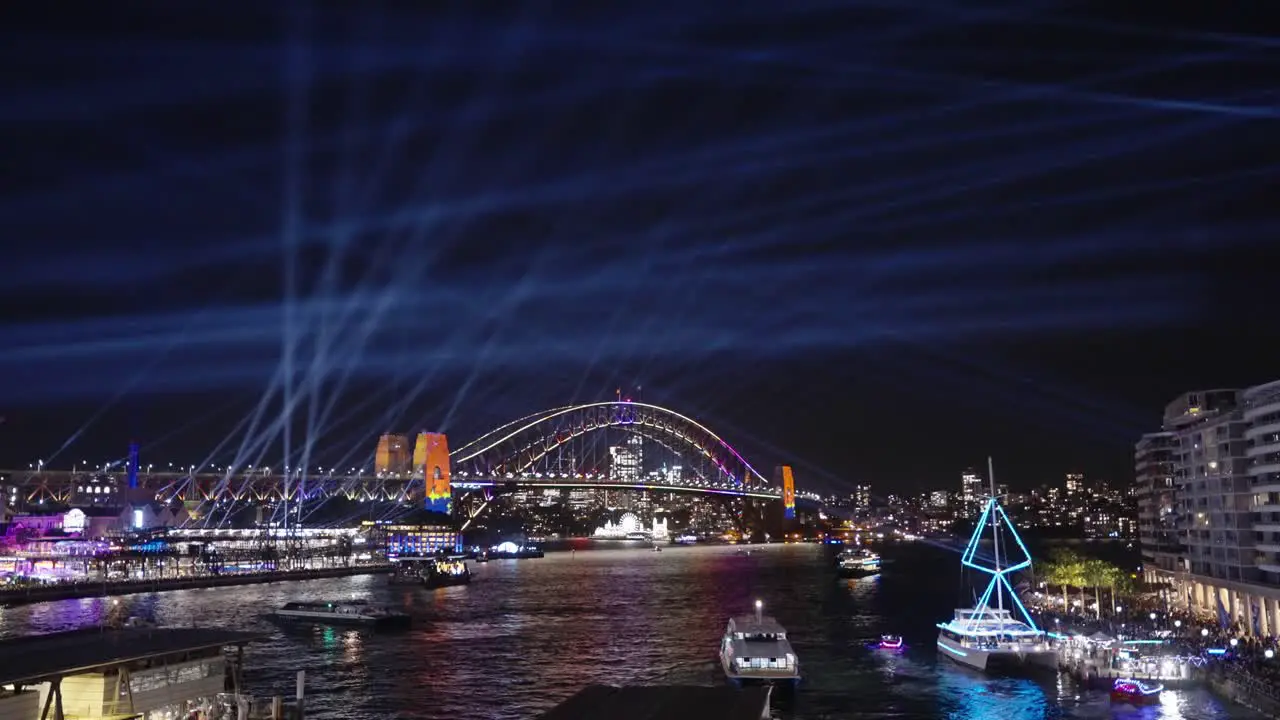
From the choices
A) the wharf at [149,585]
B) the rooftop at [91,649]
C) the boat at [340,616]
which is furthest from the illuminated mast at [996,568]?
the wharf at [149,585]

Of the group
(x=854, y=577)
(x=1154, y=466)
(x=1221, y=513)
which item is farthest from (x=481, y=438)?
(x=1221, y=513)

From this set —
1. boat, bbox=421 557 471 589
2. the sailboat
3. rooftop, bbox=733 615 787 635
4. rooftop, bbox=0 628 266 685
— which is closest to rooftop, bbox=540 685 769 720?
rooftop, bbox=0 628 266 685

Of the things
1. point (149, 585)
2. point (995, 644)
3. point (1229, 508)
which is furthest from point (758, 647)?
point (149, 585)

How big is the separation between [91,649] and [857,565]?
6481cm

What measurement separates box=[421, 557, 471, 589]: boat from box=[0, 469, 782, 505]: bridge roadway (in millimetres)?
31001

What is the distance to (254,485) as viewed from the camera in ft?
352

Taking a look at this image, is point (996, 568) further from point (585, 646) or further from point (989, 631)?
point (585, 646)

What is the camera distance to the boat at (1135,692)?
76.4 ft

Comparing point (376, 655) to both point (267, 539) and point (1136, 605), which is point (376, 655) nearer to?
point (1136, 605)

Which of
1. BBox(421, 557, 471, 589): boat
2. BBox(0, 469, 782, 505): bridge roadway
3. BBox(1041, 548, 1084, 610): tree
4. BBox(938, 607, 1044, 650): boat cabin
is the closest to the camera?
BBox(938, 607, 1044, 650): boat cabin

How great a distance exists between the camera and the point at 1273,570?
30500 mm

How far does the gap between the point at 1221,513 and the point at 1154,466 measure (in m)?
17.7

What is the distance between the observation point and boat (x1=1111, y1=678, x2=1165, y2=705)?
76.4ft

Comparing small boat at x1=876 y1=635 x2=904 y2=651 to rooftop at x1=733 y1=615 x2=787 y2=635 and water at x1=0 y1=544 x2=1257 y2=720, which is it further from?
rooftop at x1=733 y1=615 x2=787 y2=635
